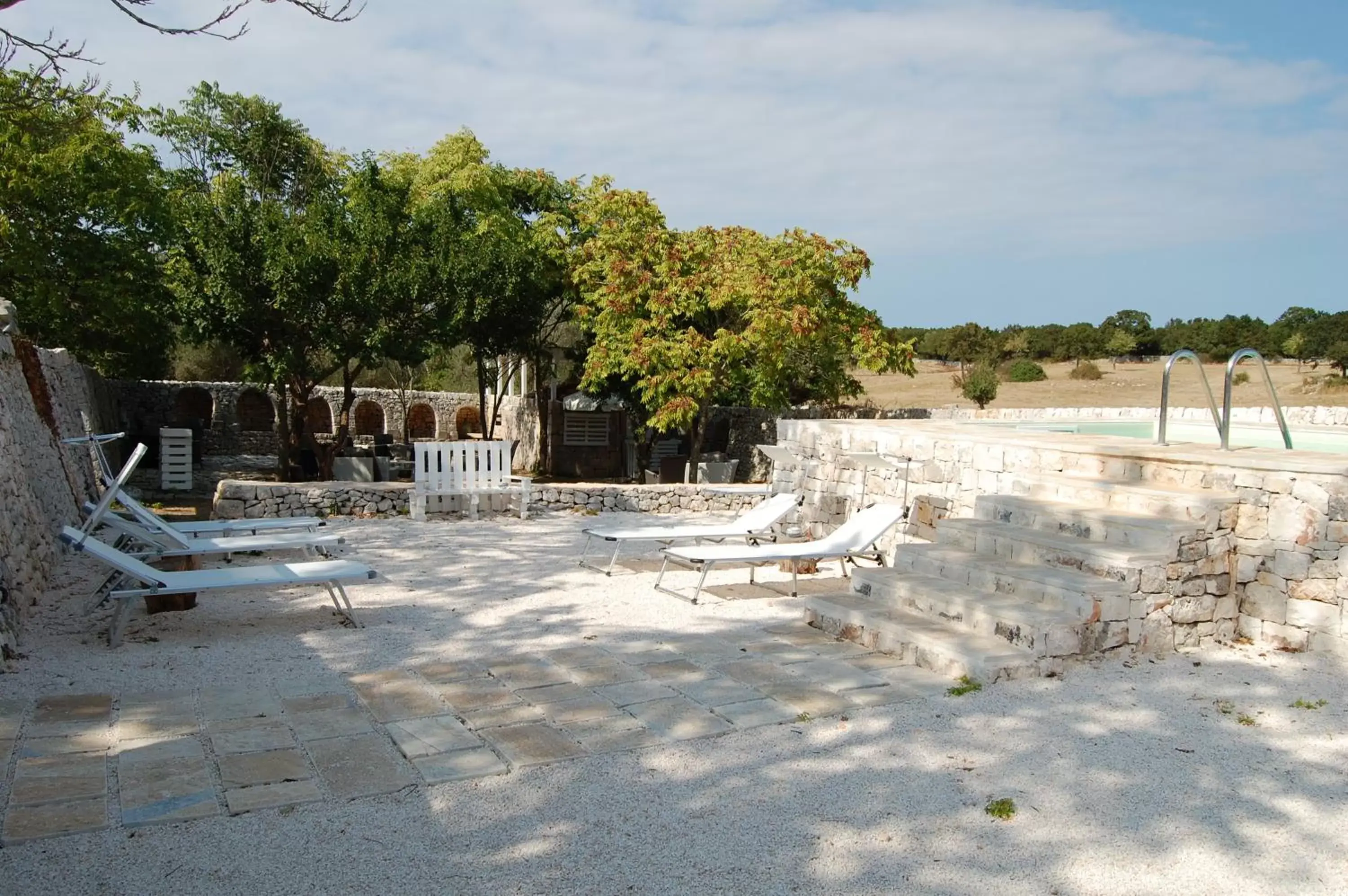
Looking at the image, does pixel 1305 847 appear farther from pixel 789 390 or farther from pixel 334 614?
pixel 789 390

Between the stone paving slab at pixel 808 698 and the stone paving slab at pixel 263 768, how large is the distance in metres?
2.02

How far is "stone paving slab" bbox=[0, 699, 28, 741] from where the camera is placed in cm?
361

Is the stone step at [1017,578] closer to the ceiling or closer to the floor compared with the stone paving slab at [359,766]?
closer to the ceiling

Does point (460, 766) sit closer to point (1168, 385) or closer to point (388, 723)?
point (388, 723)

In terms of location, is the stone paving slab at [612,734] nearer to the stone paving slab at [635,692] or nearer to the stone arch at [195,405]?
the stone paving slab at [635,692]

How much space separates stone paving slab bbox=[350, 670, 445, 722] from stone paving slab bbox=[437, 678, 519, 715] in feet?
0.24

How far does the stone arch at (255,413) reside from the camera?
78.5 feet

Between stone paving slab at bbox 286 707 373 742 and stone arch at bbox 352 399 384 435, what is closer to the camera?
stone paving slab at bbox 286 707 373 742

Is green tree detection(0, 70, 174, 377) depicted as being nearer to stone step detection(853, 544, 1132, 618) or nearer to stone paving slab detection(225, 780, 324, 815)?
stone step detection(853, 544, 1132, 618)

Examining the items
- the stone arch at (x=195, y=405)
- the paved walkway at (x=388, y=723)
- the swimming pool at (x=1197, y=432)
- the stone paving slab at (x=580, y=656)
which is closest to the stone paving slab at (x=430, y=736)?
the paved walkway at (x=388, y=723)

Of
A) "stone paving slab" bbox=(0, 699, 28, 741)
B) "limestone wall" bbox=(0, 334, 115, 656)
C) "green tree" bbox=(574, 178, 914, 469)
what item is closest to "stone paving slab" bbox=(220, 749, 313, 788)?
"stone paving slab" bbox=(0, 699, 28, 741)

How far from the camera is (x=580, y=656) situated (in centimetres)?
493

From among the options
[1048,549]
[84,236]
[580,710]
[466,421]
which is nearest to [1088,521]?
[1048,549]

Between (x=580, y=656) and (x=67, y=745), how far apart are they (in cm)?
229
